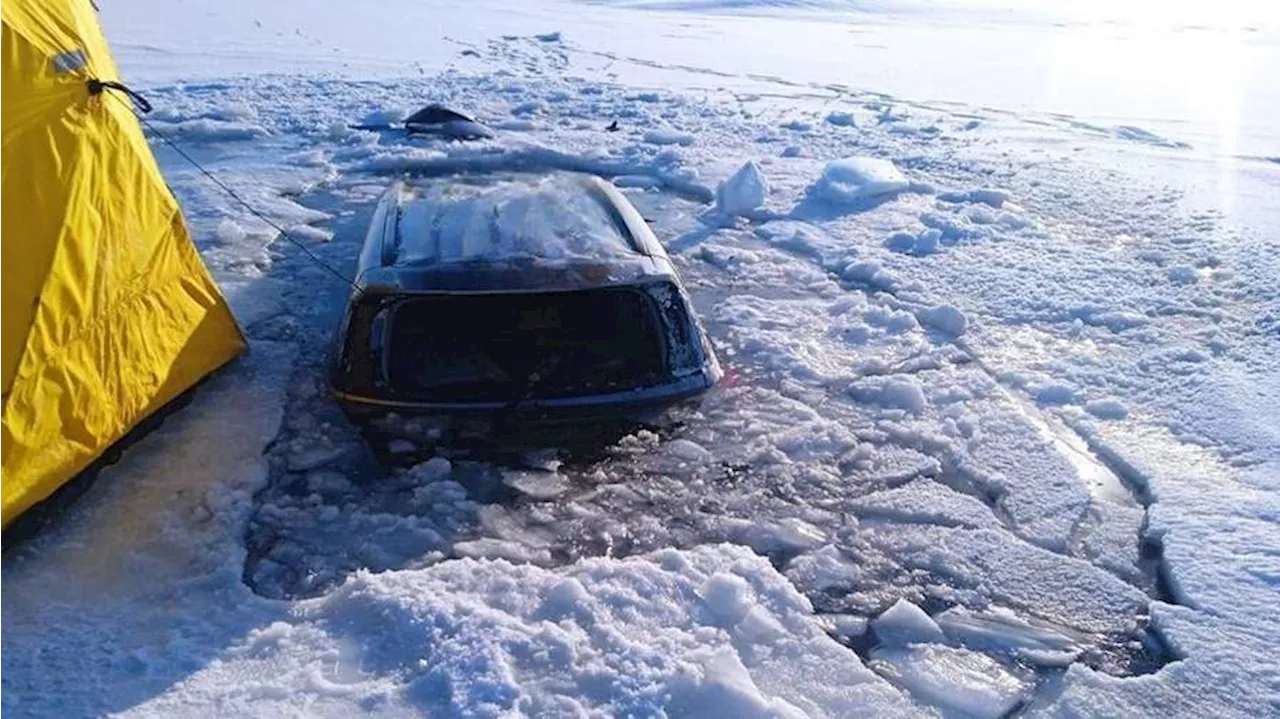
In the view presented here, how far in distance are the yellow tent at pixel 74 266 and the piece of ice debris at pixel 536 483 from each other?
1.64m

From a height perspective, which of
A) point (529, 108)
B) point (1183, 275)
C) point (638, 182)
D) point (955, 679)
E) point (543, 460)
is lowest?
point (955, 679)

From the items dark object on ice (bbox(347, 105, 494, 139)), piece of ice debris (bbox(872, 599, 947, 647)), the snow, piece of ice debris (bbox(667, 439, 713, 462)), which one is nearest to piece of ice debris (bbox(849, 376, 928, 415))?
the snow

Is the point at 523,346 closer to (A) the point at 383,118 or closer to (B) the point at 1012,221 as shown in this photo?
(B) the point at 1012,221

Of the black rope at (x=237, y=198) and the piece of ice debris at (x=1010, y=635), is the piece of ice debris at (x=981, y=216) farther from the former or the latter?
the piece of ice debris at (x=1010, y=635)

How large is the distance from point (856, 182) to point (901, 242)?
5.64 feet

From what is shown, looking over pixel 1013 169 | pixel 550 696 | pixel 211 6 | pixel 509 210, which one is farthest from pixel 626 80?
pixel 550 696

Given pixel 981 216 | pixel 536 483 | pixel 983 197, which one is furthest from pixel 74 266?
pixel 983 197

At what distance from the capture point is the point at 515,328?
5.57 metres

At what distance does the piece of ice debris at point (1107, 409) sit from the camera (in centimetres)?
583

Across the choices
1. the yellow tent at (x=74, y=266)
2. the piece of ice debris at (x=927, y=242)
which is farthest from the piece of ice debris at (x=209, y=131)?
the piece of ice debris at (x=927, y=242)

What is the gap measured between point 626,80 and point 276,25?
27.1 feet

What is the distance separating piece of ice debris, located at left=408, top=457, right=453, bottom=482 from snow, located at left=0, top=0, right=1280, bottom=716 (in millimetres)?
14

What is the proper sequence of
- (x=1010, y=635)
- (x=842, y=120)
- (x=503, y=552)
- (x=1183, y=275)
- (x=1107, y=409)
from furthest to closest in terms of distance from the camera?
1. (x=842, y=120)
2. (x=1183, y=275)
3. (x=1107, y=409)
4. (x=503, y=552)
5. (x=1010, y=635)

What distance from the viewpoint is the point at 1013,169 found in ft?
38.3
